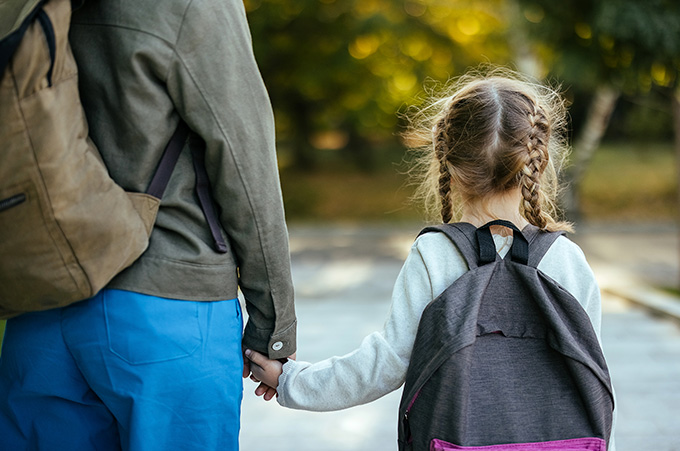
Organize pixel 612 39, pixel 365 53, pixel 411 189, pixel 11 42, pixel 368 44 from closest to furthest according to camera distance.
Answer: pixel 11 42
pixel 612 39
pixel 368 44
pixel 365 53
pixel 411 189

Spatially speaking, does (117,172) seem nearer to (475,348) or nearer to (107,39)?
(107,39)

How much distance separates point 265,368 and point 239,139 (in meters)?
0.64

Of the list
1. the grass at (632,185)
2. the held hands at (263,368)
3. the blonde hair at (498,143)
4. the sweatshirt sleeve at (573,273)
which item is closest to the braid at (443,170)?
the blonde hair at (498,143)

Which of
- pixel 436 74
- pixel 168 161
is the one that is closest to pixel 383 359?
pixel 168 161

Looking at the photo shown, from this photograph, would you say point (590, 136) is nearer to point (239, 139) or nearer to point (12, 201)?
point (239, 139)

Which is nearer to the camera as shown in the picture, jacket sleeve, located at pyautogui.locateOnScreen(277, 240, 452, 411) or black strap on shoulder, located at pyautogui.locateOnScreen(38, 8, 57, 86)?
black strap on shoulder, located at pyautogui.locateOnScreen(38, 8, 57, 86)

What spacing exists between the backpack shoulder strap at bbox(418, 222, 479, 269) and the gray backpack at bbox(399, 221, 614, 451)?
4cm

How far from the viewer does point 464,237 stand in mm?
1745

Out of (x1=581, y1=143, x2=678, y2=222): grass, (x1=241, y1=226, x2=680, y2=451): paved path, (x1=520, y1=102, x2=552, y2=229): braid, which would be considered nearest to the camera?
(x1=520, y1=102, x2=552, y2=229): braid

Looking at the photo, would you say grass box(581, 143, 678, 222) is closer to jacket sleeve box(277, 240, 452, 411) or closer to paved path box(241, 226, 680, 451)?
paved path box(241, 226, 680, 451)

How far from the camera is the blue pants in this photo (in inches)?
63.1

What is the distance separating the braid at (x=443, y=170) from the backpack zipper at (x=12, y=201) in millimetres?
1032

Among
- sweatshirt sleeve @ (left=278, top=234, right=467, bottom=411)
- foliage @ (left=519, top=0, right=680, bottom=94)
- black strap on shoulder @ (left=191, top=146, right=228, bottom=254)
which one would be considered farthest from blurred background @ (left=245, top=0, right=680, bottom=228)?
black strap on shoulder @ (left=191, top=146, right=228, bottom=254)

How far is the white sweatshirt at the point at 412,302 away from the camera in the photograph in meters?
1.74
